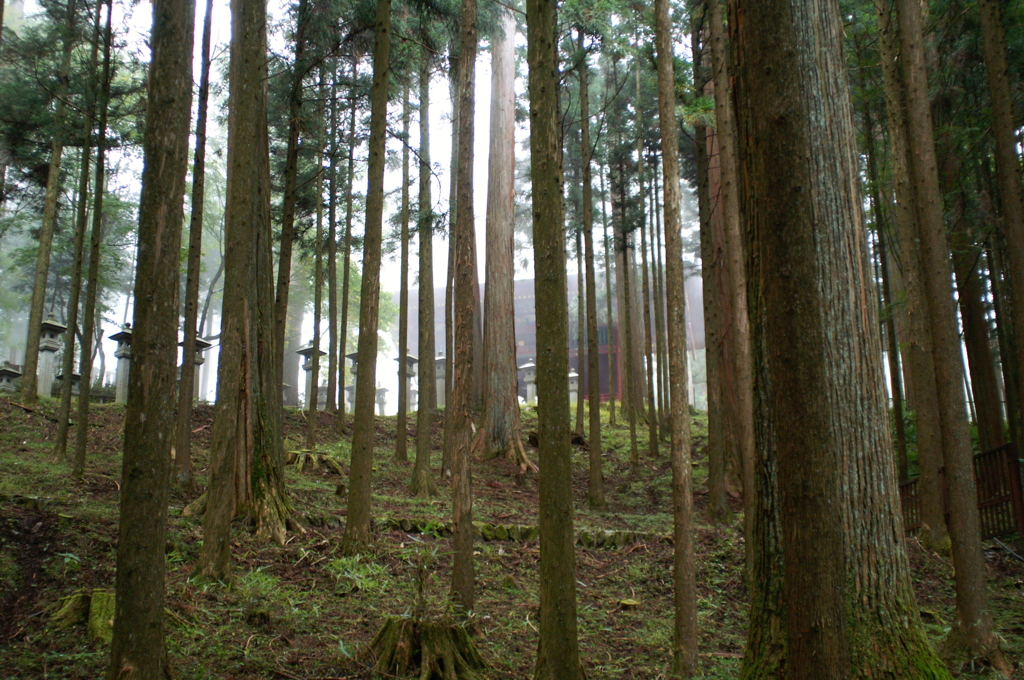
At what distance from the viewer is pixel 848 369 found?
3025 millimetres

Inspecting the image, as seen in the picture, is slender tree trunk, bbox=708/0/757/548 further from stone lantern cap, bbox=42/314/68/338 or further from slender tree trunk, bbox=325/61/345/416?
stone lantern cap, bbox=42/314/68/338

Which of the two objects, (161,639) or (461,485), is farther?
(461,485)

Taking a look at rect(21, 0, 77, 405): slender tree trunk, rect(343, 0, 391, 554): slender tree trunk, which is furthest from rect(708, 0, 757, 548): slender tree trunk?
rect(21, 0, 77, 405): slender tree trunk

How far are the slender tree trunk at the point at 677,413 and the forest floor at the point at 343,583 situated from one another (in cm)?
36

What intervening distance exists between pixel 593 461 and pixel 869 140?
7.05m

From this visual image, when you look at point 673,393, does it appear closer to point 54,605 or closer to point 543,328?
point 543,328

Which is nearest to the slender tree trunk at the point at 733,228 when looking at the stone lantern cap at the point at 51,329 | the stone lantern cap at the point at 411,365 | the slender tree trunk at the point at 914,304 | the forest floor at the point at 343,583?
the forest floor at the point at 343,583

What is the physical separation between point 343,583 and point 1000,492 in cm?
950

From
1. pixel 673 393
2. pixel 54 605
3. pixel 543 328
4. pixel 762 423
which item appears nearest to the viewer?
pixel 762 423

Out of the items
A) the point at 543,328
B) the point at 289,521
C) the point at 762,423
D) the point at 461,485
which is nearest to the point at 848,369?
the point at 762,423

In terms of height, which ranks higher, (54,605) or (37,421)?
(37,421)

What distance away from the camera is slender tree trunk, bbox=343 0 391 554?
6.43m

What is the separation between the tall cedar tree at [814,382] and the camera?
2.19 metres

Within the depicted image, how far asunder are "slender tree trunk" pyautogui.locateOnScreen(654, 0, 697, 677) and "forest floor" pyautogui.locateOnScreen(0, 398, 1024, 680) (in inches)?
14.2
